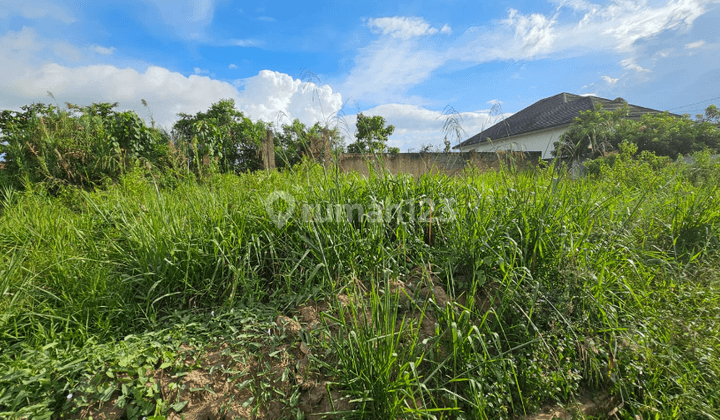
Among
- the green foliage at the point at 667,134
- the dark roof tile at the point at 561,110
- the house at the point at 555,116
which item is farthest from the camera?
the dark roof tile at the point at 561,110

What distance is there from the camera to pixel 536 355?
5.63 ft

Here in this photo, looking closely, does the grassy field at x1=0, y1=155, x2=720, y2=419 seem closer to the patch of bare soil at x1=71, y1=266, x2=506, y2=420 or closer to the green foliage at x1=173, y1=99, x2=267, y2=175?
the patch of bare soil at x1=71, y1=266, x2=506, y2=420

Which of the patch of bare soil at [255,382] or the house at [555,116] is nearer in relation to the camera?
the patch of bare soil at [255,382]

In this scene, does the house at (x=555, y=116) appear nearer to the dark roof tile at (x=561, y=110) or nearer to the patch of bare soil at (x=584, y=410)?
the dark roof tile at (x=561, y=110)

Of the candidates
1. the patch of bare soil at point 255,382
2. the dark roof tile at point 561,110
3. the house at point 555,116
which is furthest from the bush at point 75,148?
the house at point 555,116

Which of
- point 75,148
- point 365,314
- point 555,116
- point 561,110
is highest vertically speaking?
point 561,110

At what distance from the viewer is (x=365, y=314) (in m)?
1.55

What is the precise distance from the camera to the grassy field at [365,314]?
1.52 metres

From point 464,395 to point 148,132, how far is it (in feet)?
25.3

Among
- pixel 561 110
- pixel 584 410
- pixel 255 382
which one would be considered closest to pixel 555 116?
pixel 561 110

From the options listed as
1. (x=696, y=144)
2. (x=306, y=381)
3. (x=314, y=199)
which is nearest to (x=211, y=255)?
(x=314, y=199)

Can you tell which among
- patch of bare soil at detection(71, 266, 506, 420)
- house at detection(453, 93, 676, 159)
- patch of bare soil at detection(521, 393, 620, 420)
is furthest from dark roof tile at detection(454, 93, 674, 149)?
patch of bare soil at detection(71, 266, 506, 420)

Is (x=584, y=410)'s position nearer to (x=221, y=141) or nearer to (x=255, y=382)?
(x=255, y=382)

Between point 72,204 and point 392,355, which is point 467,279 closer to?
point 392,355
